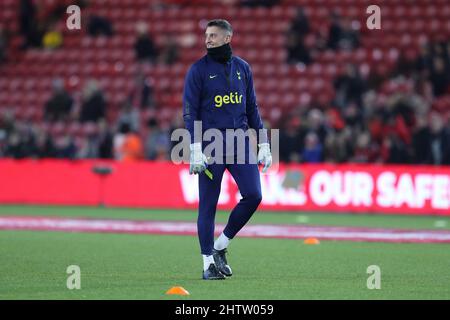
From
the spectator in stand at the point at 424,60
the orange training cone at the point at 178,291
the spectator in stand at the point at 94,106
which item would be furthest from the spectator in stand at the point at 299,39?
the orange training cone at the point at 178,291

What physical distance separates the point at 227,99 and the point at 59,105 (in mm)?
17972

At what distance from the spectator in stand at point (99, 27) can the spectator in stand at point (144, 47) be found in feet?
5.55

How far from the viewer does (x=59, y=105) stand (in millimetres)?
28047

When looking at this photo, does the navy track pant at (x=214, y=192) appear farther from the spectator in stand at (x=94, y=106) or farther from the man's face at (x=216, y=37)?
the spectator in stand at (x=94, y=106)

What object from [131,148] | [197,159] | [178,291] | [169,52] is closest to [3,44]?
[169,52]

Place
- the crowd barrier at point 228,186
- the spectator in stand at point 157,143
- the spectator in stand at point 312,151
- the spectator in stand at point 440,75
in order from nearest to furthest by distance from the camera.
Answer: the crowd barrier at point 228,186, the spectator in stand at point 312,151, the spectator in stand at point 157,143, the spectator in stand at point 440,75

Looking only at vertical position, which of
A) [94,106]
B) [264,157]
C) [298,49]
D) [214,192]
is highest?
[298,49]

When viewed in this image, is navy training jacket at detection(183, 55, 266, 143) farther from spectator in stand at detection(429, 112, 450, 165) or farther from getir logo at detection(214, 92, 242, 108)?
spectator in stand at detection(429, 112, 450, 165)

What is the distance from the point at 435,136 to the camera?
2367 cm

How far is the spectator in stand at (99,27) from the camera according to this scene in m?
30.6

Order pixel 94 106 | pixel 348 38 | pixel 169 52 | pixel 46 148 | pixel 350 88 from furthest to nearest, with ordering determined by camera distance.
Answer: pixel 169 52 → pixel 348 38 → pixel 94 106 → pixel 46 148 → pixel 350 88

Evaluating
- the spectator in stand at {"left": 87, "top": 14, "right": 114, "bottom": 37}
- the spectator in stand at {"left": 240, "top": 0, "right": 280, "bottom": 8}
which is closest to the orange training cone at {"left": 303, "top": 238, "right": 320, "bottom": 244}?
the spectator in stand at {"left": 240, "top": 0, "right": 280, "bottom": 8}

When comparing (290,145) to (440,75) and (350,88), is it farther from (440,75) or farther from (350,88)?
(440,75)

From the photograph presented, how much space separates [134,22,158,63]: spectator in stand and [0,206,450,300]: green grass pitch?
13.1 metres
